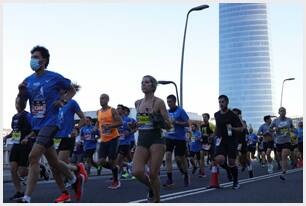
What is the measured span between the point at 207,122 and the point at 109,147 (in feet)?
17.6

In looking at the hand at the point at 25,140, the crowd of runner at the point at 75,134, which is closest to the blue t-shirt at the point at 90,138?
the crowd of runner at the point at 75,134

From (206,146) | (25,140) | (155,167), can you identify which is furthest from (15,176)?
(206,146)

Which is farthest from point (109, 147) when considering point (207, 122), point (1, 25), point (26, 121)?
point (207, 122)

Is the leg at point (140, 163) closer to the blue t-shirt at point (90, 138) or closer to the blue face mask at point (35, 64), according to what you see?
the blue face mask at point (35, 64)

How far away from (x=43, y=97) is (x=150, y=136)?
1486 millimetres

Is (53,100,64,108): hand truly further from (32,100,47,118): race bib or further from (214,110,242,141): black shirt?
(214,110,242,141): black shirt

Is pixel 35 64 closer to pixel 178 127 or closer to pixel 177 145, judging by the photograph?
pixel 178 127

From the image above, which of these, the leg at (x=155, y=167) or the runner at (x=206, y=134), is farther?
the runner at (x=206, y=134)

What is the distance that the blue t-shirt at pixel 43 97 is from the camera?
23.0ft

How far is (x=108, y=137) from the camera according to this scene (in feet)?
35.6

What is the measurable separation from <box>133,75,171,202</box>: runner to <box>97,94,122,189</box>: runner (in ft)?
10.3

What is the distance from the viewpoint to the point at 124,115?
1445 centimetres

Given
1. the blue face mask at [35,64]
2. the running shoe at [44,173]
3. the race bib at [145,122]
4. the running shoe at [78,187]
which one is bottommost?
the running shoe at [44,173]

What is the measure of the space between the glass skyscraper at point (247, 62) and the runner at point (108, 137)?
601ft
